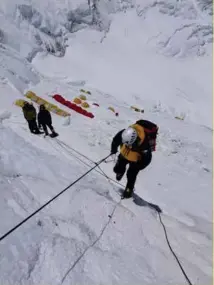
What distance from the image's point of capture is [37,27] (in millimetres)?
29562

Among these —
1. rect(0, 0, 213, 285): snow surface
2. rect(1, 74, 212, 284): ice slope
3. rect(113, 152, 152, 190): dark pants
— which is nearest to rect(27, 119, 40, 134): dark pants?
rect(0, 0, 213, 285): snow surface

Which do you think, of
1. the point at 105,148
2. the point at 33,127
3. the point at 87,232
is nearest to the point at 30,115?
the point at 33,127

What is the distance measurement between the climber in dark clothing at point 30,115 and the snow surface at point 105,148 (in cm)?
37

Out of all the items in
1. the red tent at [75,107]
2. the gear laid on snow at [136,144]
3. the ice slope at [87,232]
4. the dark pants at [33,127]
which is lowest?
the red tent at [75,107]

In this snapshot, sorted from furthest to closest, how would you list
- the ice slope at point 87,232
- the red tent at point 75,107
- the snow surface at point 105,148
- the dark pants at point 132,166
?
the red tent at point 75,107
the dark pants at point 132,166
the snow surface at point 105,148
the ice slope at point 87,232

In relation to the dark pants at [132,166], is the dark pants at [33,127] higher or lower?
lower

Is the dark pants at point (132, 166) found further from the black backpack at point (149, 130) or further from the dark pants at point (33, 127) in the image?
the dark pants at point (33, 127)

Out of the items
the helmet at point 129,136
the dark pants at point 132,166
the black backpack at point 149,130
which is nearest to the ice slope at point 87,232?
the dark pants at point 132,166

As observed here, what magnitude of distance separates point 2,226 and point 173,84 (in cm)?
2869

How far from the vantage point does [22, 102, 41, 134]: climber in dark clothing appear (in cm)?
1018

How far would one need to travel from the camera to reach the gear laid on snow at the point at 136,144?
514 cm

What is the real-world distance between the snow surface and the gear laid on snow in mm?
803

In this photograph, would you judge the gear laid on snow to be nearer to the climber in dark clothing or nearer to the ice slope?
the ice slope

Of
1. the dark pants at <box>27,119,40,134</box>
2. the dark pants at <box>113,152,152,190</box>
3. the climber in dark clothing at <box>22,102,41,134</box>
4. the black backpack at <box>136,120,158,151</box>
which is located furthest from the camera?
the dark pants at <box>27,119,40,134</box>
